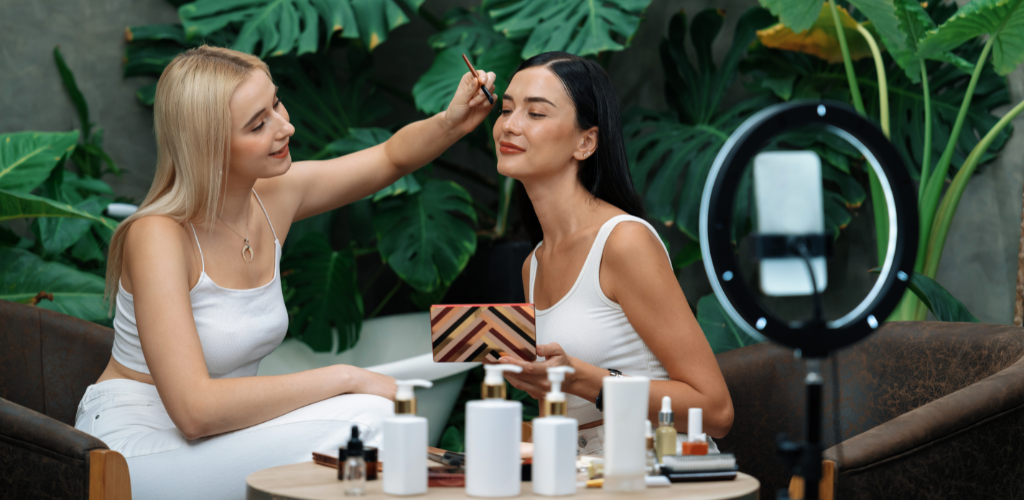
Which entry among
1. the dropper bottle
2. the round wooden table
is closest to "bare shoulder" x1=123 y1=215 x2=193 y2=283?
the round wooden table

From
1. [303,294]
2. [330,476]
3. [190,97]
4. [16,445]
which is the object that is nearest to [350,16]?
[303,294]

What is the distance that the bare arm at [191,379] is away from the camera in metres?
1.25

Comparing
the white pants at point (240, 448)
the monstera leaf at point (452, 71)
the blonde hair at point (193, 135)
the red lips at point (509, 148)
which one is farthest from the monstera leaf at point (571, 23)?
the white pants at point (240, 448)

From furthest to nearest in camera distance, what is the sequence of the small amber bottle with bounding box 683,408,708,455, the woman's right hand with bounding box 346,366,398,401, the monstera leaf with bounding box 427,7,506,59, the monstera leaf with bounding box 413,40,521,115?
the monstera leaf with bounding box 427,7,506,59, the monstera leaf with bounding box 413,40,521,115, the woman's right hand with bounding box 346,366,398,401, the small amber bottle with bounding box 683,408,708,455

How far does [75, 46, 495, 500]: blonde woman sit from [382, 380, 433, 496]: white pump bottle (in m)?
0.37

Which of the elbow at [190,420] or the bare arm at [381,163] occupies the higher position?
the bare arm at [381,163]

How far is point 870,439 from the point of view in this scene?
4.04 ft

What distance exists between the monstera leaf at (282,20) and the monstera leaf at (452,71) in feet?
0.73

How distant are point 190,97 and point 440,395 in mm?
1382

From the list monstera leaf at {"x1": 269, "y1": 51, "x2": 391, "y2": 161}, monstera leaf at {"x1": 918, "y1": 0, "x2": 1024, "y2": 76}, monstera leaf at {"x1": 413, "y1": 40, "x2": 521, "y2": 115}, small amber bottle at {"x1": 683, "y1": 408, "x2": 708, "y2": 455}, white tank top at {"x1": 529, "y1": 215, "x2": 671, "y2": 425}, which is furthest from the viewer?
monstera leaf at {"x1": 269, "y1": 51, "x2": 391, "y2": 161}

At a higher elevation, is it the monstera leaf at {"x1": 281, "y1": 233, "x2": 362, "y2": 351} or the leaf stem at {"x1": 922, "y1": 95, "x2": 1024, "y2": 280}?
the leaf stem at {"x1": 922, "y1": 95, "x2": 1024, "y2": 280}

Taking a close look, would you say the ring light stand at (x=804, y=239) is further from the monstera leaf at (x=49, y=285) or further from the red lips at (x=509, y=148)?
the monstera leaf at (x=49, y=285)

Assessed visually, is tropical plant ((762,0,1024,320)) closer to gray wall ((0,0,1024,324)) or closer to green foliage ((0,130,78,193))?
gray wall ((0,0,1024,324))

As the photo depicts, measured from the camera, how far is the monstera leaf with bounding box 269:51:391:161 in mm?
3297
